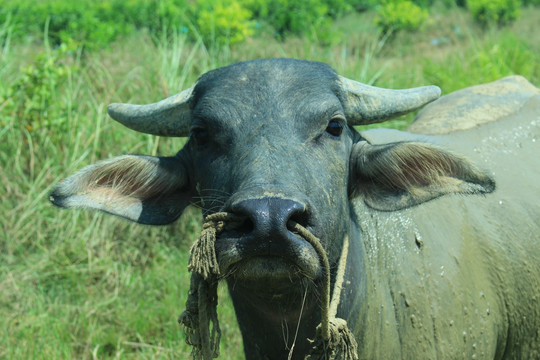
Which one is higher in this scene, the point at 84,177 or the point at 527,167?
the point at 84,177

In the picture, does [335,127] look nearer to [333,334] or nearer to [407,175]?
[407,175]

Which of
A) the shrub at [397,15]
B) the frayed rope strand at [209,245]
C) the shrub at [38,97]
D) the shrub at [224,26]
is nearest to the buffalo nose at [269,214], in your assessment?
the frayed rope strand at [209,245]

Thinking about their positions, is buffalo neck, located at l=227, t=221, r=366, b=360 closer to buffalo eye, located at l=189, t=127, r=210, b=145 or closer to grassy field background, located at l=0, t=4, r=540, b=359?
buffalo eye, located at l=189, t=127, r=210, b=145

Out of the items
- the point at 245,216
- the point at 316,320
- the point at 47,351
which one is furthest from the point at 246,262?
the point at 47,351

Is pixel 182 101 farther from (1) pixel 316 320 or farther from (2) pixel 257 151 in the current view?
(1) pixel 316 320

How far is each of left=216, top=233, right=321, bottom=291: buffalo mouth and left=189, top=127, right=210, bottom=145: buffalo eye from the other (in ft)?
2.53

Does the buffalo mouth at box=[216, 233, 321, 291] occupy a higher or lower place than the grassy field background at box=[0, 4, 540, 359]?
higher

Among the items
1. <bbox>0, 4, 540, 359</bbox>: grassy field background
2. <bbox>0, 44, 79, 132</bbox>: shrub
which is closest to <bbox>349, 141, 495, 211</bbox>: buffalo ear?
<bbox>0, 4, 540, 359</bbox>: grassy field background

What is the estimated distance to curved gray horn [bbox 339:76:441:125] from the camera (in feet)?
12.2

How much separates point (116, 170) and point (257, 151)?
1019 millimetres

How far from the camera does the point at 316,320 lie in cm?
349

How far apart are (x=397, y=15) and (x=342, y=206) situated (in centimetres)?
1307

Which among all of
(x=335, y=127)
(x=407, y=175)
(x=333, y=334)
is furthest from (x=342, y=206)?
(x=333, y=334)

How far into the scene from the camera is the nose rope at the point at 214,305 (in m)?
2.91
